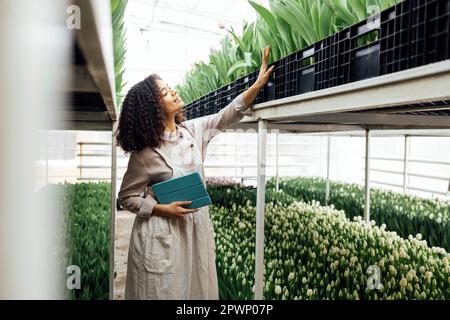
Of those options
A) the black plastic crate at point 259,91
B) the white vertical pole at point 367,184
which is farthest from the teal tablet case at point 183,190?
the white vertical pole at point 367,184

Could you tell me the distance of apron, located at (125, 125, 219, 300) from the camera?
1.06 m

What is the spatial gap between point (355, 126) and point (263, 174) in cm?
29

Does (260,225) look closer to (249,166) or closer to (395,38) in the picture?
(249,166)

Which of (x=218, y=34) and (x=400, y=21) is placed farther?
(x=218, y=34)

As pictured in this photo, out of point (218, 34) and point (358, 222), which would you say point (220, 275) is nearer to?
point (358, 222)

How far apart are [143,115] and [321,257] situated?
59 centimetres

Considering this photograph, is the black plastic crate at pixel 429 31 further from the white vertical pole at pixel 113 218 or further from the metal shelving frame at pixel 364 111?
the white vertical pole at pixel 113 218

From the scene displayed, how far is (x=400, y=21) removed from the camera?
0.60 m

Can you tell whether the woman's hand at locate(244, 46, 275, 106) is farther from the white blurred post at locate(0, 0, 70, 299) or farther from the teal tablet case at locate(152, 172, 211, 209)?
the white blurred post at locate(0, 0, 70, 299)

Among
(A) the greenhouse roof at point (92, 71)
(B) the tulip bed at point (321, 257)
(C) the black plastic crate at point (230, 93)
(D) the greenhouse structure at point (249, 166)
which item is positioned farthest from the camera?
(C) the black plastic crate at point (230, 93)

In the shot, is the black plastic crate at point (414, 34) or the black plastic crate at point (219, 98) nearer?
the black plastic crate at point (414, 34)

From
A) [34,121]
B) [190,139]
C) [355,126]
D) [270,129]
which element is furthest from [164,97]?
[34,121]

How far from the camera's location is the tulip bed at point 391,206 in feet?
4.02

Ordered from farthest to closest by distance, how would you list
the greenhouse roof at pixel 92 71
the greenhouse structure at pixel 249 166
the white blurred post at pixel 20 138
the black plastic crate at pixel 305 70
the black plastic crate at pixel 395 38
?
the greenhouse structure at pixel 249 166 < the black plastic crate at pixel 305 70 < the black plastic crate at pixel 395 38 < the greenhouse roof at pixel 92 71 < the white blurred post at pixel 20 138
